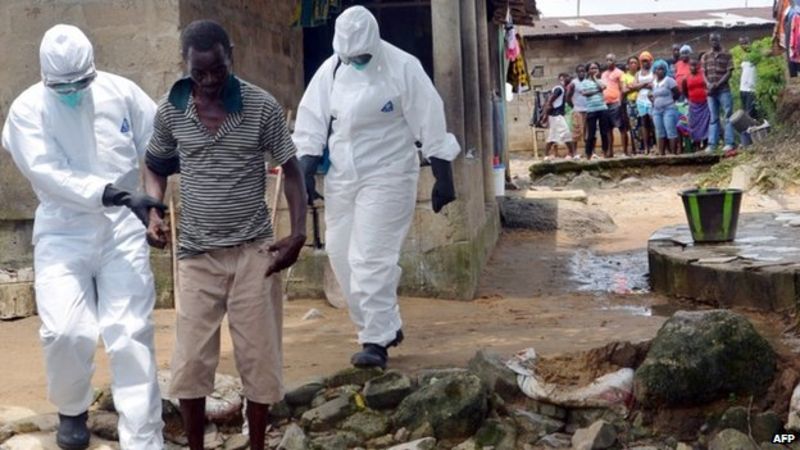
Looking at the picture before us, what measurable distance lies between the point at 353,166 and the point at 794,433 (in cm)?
247

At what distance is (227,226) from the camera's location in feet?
14.7

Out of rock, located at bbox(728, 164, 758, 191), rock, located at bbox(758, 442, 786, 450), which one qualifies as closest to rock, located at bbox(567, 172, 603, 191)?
rock, located at bbox(728, 164, 758, 191)

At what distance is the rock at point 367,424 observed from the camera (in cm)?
532

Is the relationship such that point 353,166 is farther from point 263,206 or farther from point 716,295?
point 716,295

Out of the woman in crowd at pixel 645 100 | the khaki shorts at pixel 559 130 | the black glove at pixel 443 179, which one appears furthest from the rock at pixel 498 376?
the khaki shorts at pixel 559 130

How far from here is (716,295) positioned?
7.91m

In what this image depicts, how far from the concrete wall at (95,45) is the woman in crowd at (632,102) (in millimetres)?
12867

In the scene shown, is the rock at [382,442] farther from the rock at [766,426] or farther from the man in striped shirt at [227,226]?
the rock at [766,426]

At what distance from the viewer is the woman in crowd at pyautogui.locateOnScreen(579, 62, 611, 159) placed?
19016mm

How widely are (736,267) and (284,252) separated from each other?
4290mm

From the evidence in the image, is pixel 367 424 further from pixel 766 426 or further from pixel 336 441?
pixel 766 426

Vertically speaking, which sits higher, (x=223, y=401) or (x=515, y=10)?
(x=515, y=10)

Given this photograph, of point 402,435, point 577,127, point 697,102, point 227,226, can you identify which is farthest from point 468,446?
point 577,127

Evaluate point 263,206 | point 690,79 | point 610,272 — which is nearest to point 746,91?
point 690,79
